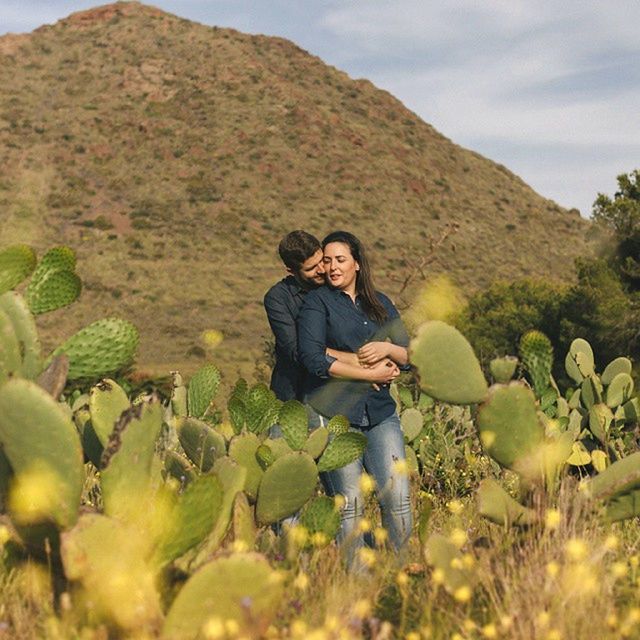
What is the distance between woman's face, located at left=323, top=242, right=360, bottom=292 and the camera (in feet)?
12.3

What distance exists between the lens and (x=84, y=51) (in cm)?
6088

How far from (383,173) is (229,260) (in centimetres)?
1408

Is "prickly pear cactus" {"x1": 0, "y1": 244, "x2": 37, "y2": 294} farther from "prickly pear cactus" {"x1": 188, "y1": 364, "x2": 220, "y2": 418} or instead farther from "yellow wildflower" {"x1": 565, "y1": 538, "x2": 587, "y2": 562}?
"yellow wildflower" {"x1": 565, "y1": 538, "x2": 587, "y2": 562}

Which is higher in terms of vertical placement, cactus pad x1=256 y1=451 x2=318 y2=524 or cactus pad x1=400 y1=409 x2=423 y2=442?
cactus pad x1=256 y1=451 x2=318 y2=524

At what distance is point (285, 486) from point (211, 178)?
46859 mm

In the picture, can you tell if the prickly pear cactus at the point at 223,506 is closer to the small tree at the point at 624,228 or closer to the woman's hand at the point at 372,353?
the woman's hand at the point at 372,353

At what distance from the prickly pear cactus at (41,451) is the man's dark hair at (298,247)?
5.09 feet

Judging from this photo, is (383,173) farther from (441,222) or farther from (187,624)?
(187,624)

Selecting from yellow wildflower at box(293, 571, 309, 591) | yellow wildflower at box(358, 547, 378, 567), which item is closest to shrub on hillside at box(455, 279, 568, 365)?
yellow wildflower at box(358, 547, 378, 567)

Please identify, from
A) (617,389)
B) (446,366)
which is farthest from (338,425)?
(617,389)

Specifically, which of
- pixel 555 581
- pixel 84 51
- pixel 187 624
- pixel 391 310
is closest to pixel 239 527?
pixel 187 624

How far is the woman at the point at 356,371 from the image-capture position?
365cm

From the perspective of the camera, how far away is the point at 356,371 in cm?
362

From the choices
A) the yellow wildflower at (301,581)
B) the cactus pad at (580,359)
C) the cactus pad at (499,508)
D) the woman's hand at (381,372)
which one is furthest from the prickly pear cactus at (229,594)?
the cactus pad at (580,359)
